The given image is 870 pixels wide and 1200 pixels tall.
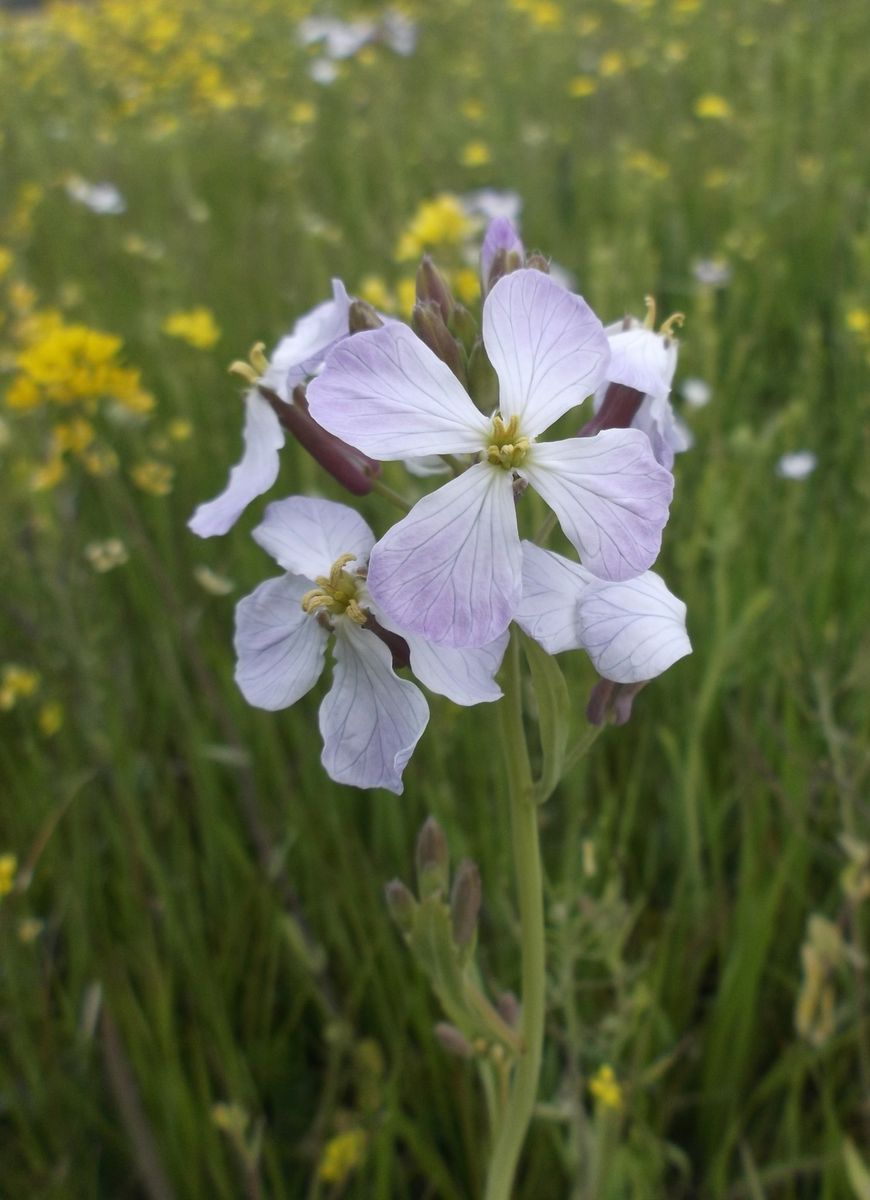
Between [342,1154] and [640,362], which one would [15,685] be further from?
[640,362]

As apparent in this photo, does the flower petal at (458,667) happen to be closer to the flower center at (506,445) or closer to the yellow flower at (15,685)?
the flower center at (506,445)

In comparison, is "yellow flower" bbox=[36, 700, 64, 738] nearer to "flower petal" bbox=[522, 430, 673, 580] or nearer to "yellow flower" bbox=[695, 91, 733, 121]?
"flower petal" bbox=[522, 430, 673, 580]

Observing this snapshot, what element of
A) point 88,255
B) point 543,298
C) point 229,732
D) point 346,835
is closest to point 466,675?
point 543,298

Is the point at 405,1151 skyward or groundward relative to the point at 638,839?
groundward

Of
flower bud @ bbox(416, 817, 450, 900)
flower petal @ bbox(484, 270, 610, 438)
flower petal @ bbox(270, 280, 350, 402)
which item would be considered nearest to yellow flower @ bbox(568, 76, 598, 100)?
flower petal @ bbox(270, 280, 350, 402)

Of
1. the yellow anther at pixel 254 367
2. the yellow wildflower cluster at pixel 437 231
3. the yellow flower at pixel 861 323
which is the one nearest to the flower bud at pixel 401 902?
the yellow anther at pixel 254 367

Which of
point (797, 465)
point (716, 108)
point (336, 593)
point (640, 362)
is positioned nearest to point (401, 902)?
point (336, 593)

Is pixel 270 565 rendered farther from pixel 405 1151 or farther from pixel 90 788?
pixel 405 1151
